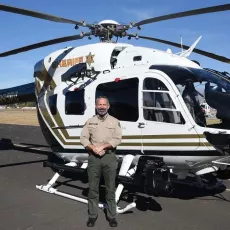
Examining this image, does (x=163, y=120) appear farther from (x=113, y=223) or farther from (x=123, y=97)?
(x=113, y=223)

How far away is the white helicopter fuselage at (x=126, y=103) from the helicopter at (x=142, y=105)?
0.6 inches

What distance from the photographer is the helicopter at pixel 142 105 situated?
5516 mm

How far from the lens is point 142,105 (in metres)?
5.97

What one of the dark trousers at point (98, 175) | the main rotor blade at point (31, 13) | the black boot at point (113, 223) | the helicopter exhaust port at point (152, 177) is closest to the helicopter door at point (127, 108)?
the helicopter exhaust port at point (152, 177)

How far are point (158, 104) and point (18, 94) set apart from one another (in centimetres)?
559

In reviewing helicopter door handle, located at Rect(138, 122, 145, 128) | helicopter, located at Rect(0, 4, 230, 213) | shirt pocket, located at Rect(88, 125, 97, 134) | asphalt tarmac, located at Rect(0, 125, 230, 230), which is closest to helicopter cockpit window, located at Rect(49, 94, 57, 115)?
helicopter, located at Rect(0, 4, 230, 213)

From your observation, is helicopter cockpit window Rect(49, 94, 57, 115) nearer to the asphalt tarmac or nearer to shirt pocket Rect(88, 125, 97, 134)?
the asphalt tarmac

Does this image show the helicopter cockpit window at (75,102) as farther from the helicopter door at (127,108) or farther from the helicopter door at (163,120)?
the helicopter door at (163,120)

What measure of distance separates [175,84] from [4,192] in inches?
163

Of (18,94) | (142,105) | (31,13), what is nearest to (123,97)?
(142,105)

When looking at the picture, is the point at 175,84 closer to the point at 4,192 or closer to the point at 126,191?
the point at 126,191

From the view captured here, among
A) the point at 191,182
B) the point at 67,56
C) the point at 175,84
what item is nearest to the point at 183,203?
the point at 191,182

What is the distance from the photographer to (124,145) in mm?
6262

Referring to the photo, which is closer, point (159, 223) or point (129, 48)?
point (159, 223)
